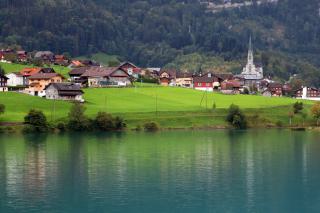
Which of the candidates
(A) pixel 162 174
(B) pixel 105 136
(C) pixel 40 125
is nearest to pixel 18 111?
(C) pixel 40 125

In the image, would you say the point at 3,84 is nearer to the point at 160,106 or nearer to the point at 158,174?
the point at 160,106

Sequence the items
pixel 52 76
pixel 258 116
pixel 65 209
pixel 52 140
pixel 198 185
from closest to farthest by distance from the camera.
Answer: pixel 65 209 < pixel 198 185 < pixel 52 140 < pixel 258 116 < pixel 52 76

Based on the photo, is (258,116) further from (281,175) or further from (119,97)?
(281,175)

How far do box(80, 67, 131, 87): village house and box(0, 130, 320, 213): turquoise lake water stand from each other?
38.7 m

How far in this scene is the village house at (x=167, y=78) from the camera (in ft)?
442

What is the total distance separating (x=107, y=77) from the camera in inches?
4624

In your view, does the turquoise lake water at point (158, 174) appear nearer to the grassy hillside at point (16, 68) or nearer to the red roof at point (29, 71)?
the red roof at point (29, 71)

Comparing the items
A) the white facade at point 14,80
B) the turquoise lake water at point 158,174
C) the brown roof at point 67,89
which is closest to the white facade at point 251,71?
the white facade at point 14,80

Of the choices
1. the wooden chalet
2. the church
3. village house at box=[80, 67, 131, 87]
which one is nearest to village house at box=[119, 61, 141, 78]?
village house at box=[80, 67, 131, 87]

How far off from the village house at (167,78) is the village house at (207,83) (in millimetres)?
6806

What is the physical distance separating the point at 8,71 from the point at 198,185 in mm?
81264

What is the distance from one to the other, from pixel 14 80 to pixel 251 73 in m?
66.2

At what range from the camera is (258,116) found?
96500 millimetres

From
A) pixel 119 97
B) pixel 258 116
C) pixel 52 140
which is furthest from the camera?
pixel 119 97
